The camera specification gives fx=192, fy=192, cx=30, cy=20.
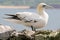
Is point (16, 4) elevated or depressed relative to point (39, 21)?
elevated

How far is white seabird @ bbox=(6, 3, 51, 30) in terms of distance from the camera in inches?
93.8

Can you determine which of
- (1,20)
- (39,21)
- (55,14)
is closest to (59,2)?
(55,14)

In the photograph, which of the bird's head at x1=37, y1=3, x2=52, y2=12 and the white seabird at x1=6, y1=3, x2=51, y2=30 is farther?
the bird's head at x1=37, y1=3, x2=52, y2=12

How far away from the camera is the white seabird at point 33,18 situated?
2.38 m

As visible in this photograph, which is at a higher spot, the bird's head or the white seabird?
the bird's head

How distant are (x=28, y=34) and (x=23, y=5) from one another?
78cm

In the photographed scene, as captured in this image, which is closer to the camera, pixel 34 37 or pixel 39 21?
pixel 34 37

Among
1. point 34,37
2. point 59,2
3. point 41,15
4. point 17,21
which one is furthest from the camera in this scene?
point 41,15

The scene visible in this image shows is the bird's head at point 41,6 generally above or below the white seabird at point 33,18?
above

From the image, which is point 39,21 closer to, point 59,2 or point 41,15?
point 41,15

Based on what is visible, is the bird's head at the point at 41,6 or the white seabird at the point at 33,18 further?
the bird's head at the point at 41,6

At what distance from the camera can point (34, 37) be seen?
1489 mm

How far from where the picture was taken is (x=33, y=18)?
8.11 ft

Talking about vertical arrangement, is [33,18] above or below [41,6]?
below
